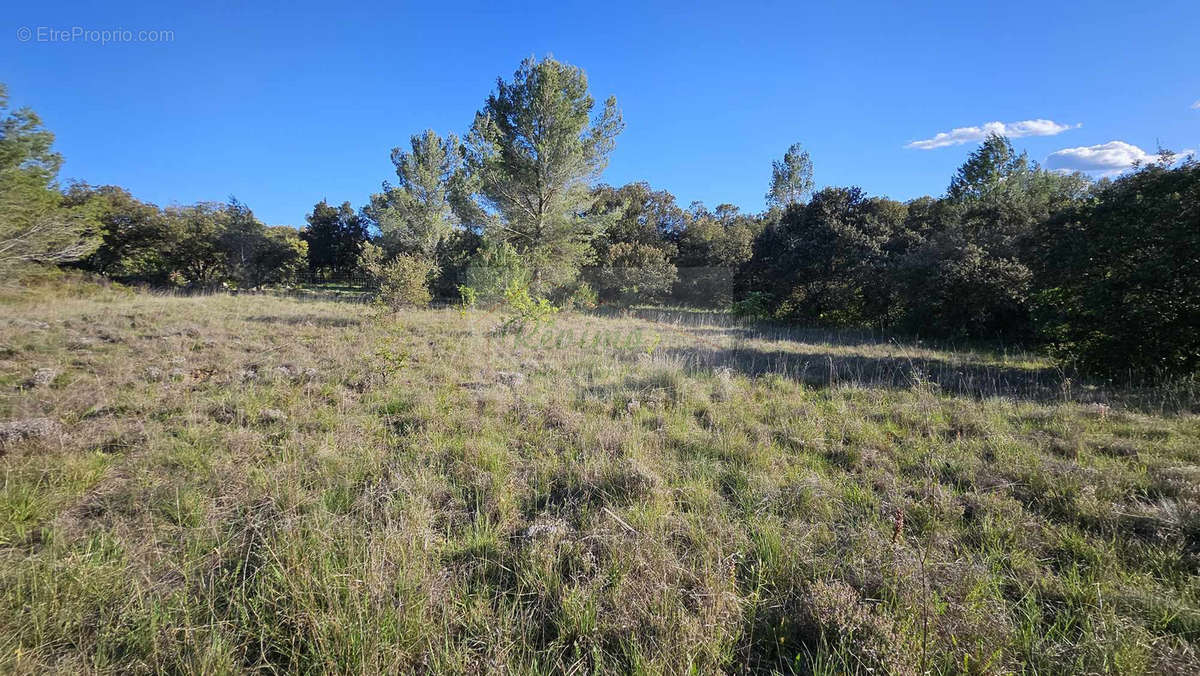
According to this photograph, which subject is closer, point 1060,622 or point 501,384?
point 1060,622

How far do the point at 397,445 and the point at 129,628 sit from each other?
1.91 m

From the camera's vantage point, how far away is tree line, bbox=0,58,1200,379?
241 inches

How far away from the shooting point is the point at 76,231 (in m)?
11.4

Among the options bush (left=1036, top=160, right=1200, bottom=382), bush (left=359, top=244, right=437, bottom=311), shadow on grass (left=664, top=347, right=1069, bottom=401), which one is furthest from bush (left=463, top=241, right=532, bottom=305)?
bush (left=1036, top=160, right=1200, bottom=382)

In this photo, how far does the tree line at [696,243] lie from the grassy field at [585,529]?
10.7ft

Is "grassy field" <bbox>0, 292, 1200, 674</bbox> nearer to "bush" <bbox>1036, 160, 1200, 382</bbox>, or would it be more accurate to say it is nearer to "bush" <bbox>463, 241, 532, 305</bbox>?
"bush" <bbox>1036, 160, 1200, 382</bbox>

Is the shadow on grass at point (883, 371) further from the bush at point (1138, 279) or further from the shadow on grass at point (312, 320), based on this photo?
the shadow on grass at point (312, 320)

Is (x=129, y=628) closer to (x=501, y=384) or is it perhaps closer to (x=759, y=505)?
(x=759, y=505)

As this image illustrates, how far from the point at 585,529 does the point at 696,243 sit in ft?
92.1

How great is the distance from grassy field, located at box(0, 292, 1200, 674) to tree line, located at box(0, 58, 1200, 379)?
129 inches

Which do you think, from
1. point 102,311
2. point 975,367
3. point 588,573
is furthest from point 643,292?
point 588,573

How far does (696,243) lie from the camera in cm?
2833

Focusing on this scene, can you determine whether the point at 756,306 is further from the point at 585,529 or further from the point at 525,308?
the point at 585,529

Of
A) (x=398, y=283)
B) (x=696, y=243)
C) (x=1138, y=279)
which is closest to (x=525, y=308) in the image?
(x=398, y=283)
